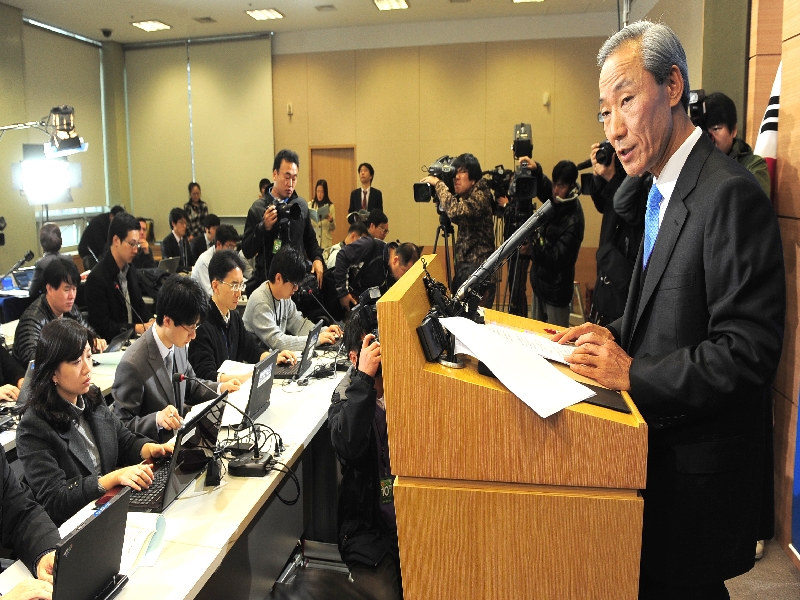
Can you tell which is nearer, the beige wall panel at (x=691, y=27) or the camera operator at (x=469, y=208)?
the camera operator at (x=469, y=208)

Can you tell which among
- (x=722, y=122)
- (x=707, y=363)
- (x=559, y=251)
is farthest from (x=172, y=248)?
(x=707, y=363)

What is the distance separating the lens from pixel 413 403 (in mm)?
1024

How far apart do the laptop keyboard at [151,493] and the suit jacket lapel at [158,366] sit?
67cm

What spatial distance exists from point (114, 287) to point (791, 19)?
4.22 meters

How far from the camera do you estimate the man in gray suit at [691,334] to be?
42.2 inches

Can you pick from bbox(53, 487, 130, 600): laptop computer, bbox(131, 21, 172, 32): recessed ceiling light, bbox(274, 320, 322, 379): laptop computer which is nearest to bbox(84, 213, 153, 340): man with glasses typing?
bbox(274, 320, 322, 379): laptop computer

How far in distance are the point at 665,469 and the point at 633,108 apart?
661mm

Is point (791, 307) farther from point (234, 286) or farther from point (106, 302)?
point (106, 302)

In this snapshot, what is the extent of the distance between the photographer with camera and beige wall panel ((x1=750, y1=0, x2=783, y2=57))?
2.64 meters

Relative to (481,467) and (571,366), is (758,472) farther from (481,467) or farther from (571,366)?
(481,467)

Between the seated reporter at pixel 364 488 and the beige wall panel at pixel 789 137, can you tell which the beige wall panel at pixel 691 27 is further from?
the seated reporter at pixel 364 488

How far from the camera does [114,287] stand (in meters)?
4.59

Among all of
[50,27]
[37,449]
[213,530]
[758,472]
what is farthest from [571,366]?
[50,27]

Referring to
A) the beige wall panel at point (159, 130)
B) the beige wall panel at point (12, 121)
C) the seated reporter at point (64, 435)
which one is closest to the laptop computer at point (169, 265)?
the beige wall panel at point (12, 121)
